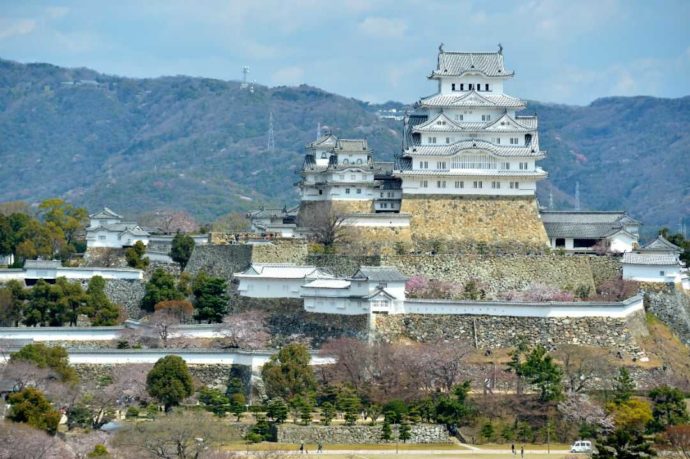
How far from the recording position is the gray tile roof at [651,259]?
171 feet

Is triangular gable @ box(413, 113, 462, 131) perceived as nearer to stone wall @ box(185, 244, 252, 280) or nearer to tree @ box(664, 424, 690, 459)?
stone wall @ box(185, 244, 252, 280)

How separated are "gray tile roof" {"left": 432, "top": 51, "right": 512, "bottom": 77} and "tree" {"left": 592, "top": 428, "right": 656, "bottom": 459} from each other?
19.5 m

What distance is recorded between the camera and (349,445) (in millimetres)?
43281

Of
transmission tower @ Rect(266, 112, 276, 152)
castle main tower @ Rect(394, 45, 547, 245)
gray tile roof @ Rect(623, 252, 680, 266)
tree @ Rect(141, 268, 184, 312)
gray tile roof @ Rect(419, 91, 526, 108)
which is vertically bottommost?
tree @ Rect(141, 268, 184, 312)

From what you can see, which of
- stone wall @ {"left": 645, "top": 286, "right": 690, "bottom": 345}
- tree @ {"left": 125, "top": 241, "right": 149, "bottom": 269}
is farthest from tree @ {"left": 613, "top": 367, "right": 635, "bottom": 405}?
tree @ {"left": 125, "top": 241, "right": 149, "bottom": 269}

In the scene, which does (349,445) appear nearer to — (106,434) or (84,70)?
(106,434)

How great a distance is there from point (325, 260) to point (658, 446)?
48.4ft

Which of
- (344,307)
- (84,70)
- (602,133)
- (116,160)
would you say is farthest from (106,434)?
(84,70)

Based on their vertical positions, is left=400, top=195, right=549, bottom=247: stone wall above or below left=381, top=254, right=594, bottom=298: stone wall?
above

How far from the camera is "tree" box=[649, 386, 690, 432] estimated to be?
43.4 meters

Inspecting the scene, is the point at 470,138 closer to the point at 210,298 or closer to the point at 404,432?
the point at 210,298

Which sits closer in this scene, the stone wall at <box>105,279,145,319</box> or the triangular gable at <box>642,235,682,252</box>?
the triangular gable at <box>642,235,682,252</box>

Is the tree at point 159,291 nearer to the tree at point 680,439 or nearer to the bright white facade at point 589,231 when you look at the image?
the bright white facade at point 589,231

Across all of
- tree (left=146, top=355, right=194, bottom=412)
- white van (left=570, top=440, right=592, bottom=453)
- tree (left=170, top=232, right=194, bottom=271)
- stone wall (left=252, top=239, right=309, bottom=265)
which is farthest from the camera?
tree (left=170, top=232, right=194, bottom=271)
